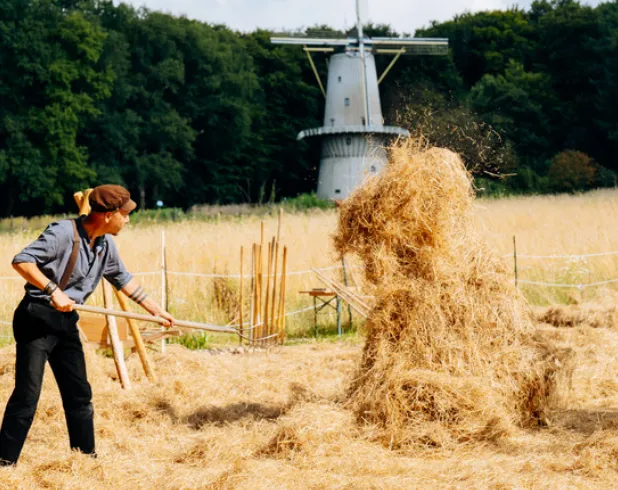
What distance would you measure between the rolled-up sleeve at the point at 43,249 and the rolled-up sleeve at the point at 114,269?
0.41 m

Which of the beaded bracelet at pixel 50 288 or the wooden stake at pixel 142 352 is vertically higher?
the beaded bracelet at pixel 50 288

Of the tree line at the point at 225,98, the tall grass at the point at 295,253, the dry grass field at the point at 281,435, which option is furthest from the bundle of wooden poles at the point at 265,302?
the tree line at the point at 225,98

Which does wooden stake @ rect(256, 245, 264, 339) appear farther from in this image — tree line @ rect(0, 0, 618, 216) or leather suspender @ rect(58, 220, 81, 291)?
tree line @ rect(0, 0, 618, 216)

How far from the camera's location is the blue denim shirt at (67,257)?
4.42 meters

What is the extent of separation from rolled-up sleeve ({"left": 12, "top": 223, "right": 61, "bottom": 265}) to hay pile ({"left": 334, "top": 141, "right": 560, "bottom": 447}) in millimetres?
2091

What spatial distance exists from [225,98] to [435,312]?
1288 inches

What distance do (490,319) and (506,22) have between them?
38807 mm

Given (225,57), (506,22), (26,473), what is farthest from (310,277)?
(506,22)

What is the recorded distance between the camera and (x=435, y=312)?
18.2 ft

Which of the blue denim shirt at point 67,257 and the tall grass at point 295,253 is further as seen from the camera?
the tall grass at point 295,253

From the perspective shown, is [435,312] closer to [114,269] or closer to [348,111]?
[114,269]

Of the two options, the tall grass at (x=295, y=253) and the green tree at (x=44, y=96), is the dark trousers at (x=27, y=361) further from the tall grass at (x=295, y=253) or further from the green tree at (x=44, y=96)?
the green tree at (x=44, y=96)

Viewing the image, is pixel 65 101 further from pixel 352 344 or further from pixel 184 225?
pixel 352 344

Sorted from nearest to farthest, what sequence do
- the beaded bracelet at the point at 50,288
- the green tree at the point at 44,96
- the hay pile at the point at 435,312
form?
the beaded bracelet at the point at 50,288 → the hay pile at the point at 435,312 → the green tree at the point at 44,96
